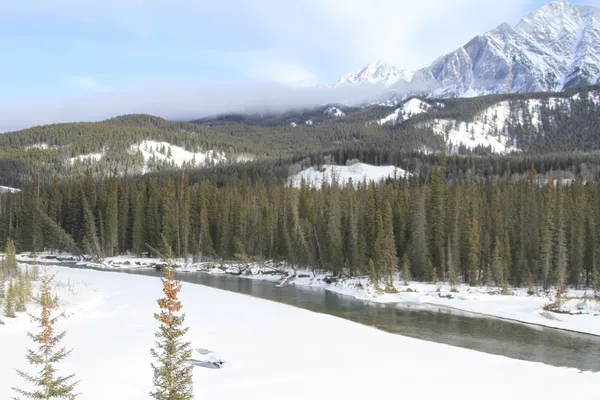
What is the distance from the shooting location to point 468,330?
3366cm

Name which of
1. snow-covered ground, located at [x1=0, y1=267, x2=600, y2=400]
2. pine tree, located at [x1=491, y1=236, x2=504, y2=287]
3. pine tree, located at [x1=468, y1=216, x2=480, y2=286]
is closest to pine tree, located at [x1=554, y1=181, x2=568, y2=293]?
pine tree, located at [x1=491, y1=236, x2=504, y2=287]

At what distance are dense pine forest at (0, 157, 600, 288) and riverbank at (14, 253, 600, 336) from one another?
225cm

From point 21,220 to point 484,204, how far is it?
87.5 meters

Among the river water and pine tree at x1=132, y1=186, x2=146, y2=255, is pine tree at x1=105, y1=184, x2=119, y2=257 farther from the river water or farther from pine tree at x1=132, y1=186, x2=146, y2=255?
the river water

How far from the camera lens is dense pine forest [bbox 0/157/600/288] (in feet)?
180

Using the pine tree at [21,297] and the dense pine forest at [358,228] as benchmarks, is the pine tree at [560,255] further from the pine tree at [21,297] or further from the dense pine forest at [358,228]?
the pine tree at [21,297]

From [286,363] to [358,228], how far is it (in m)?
46.9

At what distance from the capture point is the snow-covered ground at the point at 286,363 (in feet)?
56.3

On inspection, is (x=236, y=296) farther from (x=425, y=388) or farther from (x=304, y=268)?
(x=304, y=268)

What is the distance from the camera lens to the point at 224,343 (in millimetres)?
23875

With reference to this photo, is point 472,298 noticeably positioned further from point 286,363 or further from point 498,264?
point 286,363

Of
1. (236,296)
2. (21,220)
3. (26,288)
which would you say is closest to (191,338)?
(26,288)

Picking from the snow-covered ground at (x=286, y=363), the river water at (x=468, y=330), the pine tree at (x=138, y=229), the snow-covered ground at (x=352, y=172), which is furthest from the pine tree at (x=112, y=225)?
the snow-covered ground at (x=352, y=172)

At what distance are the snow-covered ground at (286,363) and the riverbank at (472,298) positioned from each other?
15.5 metres
